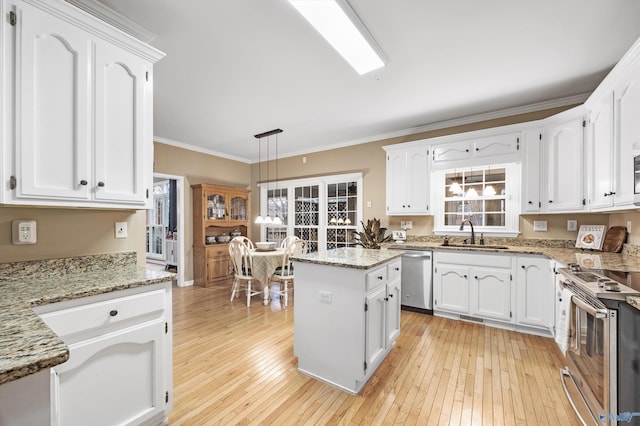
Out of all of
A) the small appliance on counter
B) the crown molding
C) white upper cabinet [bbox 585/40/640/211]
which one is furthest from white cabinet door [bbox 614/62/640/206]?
the crown molding

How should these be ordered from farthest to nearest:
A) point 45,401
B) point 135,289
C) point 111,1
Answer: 1. point 111,1
2. point 135,289
3. point 45,401

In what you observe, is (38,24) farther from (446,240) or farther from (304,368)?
(446,240)

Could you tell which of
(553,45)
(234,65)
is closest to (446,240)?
(553,45)

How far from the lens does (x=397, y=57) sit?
236 centimetres

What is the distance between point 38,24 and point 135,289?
1399 mm

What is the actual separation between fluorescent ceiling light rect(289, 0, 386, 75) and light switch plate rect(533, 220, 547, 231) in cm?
272

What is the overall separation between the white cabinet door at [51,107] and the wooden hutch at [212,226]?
11.7ft

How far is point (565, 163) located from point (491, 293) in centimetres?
159

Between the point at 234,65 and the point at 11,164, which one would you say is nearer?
the point at 11,164

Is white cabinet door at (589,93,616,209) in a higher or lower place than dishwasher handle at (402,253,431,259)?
higher

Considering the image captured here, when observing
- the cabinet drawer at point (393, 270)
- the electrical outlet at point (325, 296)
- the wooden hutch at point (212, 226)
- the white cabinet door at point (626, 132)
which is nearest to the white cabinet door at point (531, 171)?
the white cabinet door at point (626, 132)

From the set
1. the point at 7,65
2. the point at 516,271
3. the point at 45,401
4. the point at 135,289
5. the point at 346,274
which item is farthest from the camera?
the point at 516,271

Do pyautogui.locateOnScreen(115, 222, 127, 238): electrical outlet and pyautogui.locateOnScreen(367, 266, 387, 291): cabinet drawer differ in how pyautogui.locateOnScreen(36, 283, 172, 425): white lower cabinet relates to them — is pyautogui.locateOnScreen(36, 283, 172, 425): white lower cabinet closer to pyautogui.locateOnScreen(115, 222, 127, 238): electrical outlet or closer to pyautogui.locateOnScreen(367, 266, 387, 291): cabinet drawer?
pyautogui.locateOnScreen(115, 222, 127, 238): electrical outlet

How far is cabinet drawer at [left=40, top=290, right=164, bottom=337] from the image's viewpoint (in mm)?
1172
